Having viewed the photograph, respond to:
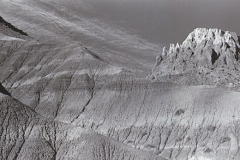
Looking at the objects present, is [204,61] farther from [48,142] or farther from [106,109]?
[48,142]

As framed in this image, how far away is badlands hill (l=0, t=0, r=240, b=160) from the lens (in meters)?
74.1

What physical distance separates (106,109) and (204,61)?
38270mm

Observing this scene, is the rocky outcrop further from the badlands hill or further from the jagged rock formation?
the jagged rock formation

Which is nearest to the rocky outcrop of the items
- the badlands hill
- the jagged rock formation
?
the badlands hill

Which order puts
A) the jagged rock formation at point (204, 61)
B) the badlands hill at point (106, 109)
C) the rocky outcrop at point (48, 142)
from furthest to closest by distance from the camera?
the jagged rock formation at point (204, 61), the badlands hill at point (106, 109), the rocky outcrop at point (48, 142)

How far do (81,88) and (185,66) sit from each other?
3238 cm

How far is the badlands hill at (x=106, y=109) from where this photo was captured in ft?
243

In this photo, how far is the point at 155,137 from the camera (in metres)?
95.9

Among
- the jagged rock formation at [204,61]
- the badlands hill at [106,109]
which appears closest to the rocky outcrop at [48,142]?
the badlands hill at [106,109]

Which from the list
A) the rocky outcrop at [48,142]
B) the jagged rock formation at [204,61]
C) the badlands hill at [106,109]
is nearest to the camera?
the rocky outcrop at [48,142]

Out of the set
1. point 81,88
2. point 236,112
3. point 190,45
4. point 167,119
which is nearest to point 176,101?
point 167,119

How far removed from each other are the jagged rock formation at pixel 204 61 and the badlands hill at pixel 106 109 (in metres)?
0.37

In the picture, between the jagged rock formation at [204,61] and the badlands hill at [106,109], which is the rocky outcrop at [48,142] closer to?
the badlands hill at [106,109]

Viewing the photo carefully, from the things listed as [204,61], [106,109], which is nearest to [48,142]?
[106,109]
